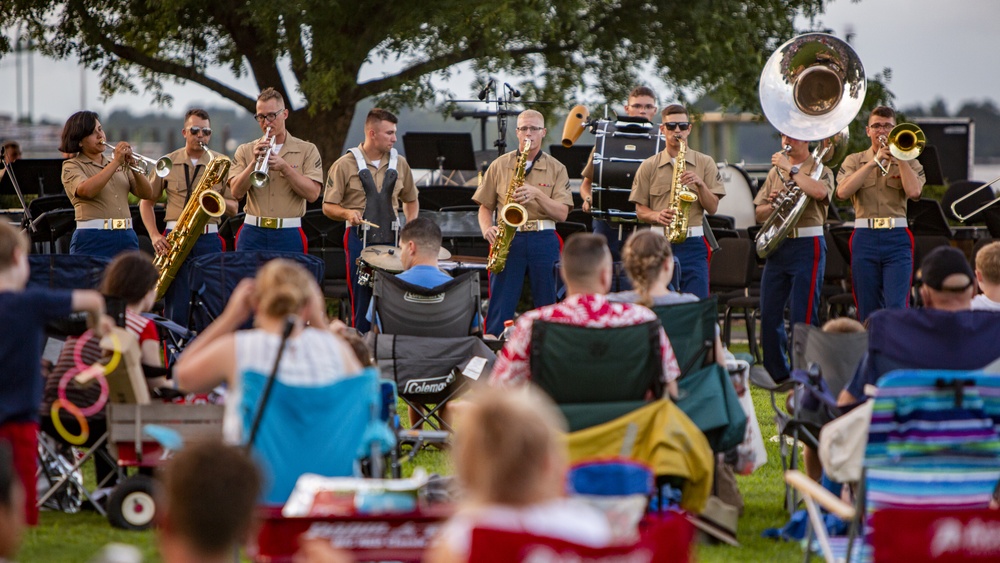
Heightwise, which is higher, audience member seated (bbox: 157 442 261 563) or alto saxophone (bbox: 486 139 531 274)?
alto saxophone (bbox: 486 139 531 274)

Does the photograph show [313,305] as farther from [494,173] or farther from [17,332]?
[494,173]

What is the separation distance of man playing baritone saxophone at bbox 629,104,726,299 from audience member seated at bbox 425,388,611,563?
20.5ft

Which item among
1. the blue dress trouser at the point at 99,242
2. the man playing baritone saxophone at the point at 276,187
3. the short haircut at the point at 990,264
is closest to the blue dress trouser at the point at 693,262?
the man playing baritone saxophone at the point at 276,187

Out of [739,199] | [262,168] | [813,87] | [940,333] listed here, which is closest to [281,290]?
[940,333]

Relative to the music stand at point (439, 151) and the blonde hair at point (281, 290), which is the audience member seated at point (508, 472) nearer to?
the blonde hair at point (281, 290)

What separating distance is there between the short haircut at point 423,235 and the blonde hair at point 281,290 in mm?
3109

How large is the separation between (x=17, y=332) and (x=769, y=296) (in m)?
6.02

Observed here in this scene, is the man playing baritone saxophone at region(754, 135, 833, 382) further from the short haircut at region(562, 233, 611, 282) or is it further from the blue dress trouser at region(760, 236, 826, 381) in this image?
the short haircut at region(562, 233, 611, 282)

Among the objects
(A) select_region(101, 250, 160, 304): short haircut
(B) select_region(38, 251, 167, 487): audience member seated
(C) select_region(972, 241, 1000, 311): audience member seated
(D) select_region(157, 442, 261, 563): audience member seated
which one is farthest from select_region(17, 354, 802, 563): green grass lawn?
(D) select_region(157, 442, 261, 563): audience member seated

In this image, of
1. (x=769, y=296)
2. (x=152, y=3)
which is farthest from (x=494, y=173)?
(x=152, y=3)

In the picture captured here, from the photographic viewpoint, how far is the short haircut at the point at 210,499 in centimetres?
243

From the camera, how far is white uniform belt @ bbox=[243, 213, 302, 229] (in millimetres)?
8641

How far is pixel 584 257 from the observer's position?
458cm

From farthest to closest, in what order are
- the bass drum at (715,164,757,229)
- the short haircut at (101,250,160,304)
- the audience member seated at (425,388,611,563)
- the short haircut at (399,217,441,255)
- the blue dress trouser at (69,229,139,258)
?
the bass drum at (715,164,757,229), the blue dress trouser at (69,229,139,258), the short haircut at (399,217,441,255), the short haircut at (101,250,160,304), the audience member seated at (425,388,611,563)
